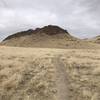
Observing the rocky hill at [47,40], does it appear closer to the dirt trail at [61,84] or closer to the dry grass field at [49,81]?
the dry grass field at [49,81]

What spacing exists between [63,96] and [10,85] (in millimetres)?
3431

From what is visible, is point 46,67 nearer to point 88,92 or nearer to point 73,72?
point 73,72

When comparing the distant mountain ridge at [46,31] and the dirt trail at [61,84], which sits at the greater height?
the distant mountain ridge at [46,31]

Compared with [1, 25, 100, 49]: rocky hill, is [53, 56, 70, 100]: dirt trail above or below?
below

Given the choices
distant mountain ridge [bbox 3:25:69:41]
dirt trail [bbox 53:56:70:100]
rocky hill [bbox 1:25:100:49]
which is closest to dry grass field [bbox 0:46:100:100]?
dirt trail [bbox 53:56:70:100]

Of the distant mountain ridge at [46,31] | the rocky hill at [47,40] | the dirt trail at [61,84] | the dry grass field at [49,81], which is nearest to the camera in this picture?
the dirt trail at [61,84]

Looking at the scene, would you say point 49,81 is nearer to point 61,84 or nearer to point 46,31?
point 61,84

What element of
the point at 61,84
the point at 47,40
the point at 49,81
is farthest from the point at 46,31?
the point at 61,84

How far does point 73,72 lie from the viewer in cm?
1806

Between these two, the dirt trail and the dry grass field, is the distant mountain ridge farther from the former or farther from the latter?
the dirt trail

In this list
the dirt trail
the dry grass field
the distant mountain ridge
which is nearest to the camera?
the dirt trail

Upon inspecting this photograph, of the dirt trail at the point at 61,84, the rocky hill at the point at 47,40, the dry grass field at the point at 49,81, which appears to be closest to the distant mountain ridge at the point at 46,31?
the rocky hill at the point at 47,40

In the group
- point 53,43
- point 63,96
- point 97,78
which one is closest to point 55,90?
point 63,96

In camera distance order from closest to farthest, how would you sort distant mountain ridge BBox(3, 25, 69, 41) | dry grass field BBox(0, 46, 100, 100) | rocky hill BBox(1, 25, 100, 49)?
dry grass field BBox(0, 46, 100, 100) → rocky hill BBox(1, 25, 100, 49) → distant mountain ridge BBox(3, 25, 69, 41)
